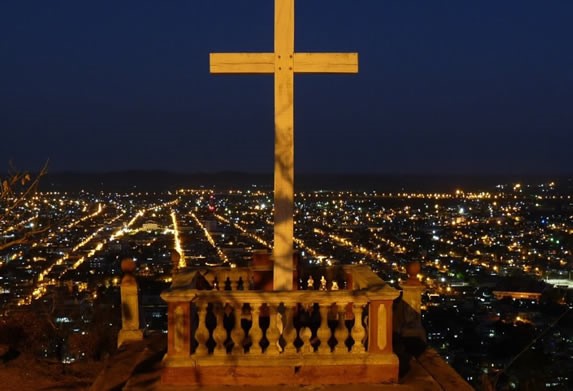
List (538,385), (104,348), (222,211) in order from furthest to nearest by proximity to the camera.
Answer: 1. (222,211)
2. (538,385)
3. (104,348)

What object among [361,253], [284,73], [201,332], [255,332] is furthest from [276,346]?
[361,253]

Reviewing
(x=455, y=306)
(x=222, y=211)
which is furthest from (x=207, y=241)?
(x=222, y=211)

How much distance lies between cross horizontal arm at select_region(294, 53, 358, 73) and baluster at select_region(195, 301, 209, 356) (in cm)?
294

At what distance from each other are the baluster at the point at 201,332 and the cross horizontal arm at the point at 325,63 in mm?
2943

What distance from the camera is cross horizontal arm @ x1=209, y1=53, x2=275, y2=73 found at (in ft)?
23.6

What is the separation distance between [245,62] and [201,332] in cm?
314

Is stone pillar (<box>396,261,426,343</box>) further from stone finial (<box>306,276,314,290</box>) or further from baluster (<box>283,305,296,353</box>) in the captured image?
baluster (<box>283,305,296,353</box>)

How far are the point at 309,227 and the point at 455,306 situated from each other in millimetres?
10951

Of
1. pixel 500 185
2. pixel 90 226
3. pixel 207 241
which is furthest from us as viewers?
pixel 500 185

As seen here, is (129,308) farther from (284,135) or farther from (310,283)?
(284,135)

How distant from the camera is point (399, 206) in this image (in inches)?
1880

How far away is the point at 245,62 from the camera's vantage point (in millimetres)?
7219

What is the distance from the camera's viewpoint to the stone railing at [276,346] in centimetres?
634

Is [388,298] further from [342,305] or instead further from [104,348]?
[104,348]
